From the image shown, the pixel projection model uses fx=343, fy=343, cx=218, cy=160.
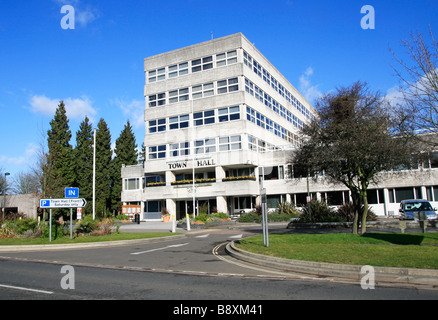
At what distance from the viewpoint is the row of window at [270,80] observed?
41.4 meters

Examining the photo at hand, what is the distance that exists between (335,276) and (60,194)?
126 ft

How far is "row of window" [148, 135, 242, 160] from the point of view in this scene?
1529 inches

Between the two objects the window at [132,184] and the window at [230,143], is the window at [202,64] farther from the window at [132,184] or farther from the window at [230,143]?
the window at [132,184]

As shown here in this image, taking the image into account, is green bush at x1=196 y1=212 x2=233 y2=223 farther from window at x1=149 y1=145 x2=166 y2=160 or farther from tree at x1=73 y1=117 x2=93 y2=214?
tree at x1=73 y1=117 x2=93 y2=214

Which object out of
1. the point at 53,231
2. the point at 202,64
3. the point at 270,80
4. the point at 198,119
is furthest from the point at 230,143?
the point at 53,231

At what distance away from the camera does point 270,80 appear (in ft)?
155

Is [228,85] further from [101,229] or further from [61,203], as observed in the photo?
[61,203]

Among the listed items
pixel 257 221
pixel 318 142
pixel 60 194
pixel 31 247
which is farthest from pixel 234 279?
pixel 60 194

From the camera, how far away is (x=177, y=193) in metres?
41.6

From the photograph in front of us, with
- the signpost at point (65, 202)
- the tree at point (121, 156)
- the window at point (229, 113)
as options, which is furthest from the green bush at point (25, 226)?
the tree at point (121, 156)

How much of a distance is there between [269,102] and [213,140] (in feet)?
36.3

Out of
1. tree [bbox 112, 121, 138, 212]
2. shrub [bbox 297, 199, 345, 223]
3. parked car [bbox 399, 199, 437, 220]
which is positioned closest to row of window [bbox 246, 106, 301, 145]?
shrub [bbox 297, 199, 345, 223]

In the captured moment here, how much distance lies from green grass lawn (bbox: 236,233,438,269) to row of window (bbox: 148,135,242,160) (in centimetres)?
2354
